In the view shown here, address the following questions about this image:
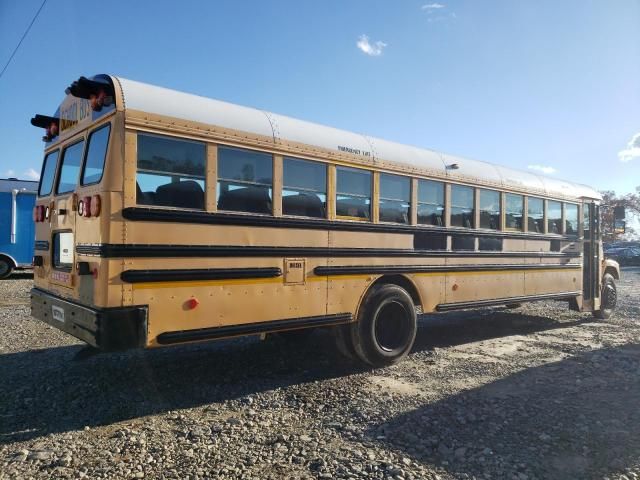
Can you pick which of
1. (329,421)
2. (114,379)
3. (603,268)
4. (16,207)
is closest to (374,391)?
(329,421)

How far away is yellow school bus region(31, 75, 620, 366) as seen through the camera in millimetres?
3535

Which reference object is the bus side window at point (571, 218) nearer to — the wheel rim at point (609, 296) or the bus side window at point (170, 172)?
the wheel rim at point (609, 296)

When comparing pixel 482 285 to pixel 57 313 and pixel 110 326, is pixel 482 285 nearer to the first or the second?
pixel 110 326

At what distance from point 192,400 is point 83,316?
116 centimetres

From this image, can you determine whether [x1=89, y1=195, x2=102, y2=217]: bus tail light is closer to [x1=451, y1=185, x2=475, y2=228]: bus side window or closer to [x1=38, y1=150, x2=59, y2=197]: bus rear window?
[x1=38, y1=150, x2=59, y2=197]: bus rear window

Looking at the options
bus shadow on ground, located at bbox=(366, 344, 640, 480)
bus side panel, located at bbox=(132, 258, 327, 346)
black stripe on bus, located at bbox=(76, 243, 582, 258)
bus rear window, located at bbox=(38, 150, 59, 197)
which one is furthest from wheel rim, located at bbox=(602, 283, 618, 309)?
bus rear window, located at bbox=(38, 150, 59, 197)

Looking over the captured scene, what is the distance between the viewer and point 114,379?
179 inches

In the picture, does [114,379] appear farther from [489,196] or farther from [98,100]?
[489,196]

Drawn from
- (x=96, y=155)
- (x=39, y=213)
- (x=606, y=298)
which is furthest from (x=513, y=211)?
(x=39, y=213)

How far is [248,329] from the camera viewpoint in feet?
13.4

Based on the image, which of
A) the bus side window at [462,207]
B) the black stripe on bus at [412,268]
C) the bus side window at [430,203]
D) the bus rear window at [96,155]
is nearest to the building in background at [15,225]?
the bus rear window at [96,155]

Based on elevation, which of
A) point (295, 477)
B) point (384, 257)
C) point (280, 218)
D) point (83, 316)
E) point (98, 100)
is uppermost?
point (98, 100)

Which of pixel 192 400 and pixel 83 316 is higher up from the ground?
pixel 83 316

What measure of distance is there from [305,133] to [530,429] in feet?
10.2
